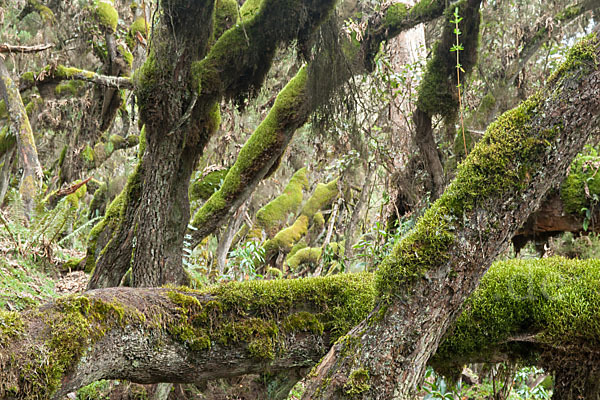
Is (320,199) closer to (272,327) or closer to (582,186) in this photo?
(582,186)

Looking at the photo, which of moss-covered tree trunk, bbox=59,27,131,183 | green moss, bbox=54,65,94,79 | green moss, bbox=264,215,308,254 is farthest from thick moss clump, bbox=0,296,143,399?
green moss, bbox=264,215,308,254

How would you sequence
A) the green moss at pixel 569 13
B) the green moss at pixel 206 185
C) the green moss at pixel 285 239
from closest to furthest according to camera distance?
the green moss at pixel 569 13
the green moss at pixel 206 185
the green moss at pixel 285 239

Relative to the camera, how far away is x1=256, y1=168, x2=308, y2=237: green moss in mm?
10039

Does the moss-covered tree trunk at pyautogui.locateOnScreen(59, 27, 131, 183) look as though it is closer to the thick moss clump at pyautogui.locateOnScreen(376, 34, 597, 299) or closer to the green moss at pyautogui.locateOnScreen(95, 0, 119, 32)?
the green moss at pyautogui.locateOnScreen(95, 0, 119, 32)

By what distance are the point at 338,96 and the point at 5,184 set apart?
364 inches

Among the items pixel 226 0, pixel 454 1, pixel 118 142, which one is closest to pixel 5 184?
pixel 118 142

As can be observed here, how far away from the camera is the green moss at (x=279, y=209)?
395 inches

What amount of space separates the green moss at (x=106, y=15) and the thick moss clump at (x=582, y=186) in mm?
7344

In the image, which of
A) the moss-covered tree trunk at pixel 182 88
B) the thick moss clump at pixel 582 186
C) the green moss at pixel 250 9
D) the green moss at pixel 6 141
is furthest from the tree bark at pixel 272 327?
the green moss at pixel 6 141

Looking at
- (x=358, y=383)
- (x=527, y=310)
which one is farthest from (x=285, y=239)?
(x=358, y=383)

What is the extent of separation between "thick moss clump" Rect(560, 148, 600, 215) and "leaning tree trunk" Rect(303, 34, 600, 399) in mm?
3031

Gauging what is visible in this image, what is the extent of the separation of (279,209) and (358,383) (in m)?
7.84

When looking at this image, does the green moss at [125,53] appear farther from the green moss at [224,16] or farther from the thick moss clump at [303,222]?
the thick moss clump at [303,222]

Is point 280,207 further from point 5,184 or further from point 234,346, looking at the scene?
point 234,346
